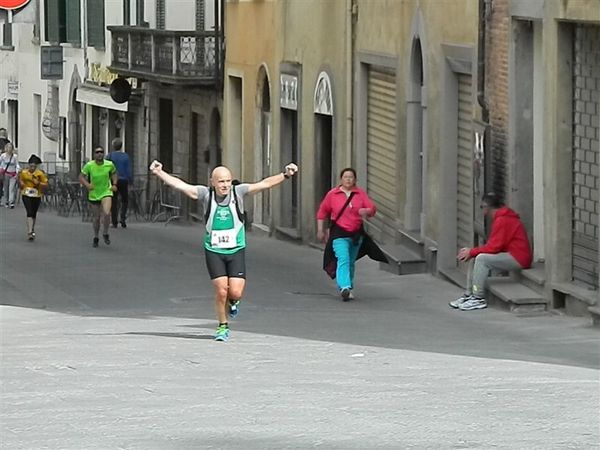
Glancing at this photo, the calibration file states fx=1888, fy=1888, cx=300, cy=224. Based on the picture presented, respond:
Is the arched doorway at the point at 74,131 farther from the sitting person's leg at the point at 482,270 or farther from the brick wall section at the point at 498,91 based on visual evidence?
the sitting person's leg at the point at 482,270

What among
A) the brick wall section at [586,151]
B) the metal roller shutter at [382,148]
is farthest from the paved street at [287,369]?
the metal roller shutter at [382,148]

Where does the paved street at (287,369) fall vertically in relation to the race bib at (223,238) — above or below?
below

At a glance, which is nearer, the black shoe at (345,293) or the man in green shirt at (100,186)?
the black shoe at (345,293)

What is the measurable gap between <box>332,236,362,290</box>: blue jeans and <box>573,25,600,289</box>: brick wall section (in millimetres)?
3384

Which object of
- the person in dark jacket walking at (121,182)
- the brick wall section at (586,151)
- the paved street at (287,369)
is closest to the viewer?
the paved street at (287,369)

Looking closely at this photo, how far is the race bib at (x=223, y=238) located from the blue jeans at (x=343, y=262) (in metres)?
5.60

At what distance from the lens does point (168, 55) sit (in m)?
43.3

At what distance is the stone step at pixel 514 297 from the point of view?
1938 cm

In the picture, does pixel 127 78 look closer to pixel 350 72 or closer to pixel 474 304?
pixel 350 72

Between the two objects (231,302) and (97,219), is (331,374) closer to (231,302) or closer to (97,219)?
(231,302)

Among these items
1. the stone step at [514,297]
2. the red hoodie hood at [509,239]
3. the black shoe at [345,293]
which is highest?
the red hoodie hood at [509,239]

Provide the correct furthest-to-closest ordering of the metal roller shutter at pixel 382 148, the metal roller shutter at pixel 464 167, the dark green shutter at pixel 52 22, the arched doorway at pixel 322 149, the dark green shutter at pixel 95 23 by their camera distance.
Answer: the dark green shutter at pixel 52 22 → the dark green shutter at pixel 95 23 → the arched doorway at pixel 322 149 → the metal roller shutter at pixel 382 148 → the metal roller shutter at pixel 464 167

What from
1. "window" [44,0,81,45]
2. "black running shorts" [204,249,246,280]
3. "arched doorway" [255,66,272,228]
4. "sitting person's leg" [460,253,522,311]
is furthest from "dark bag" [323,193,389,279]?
"window" [44,0,81,45]

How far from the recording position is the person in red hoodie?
20.3 meters
